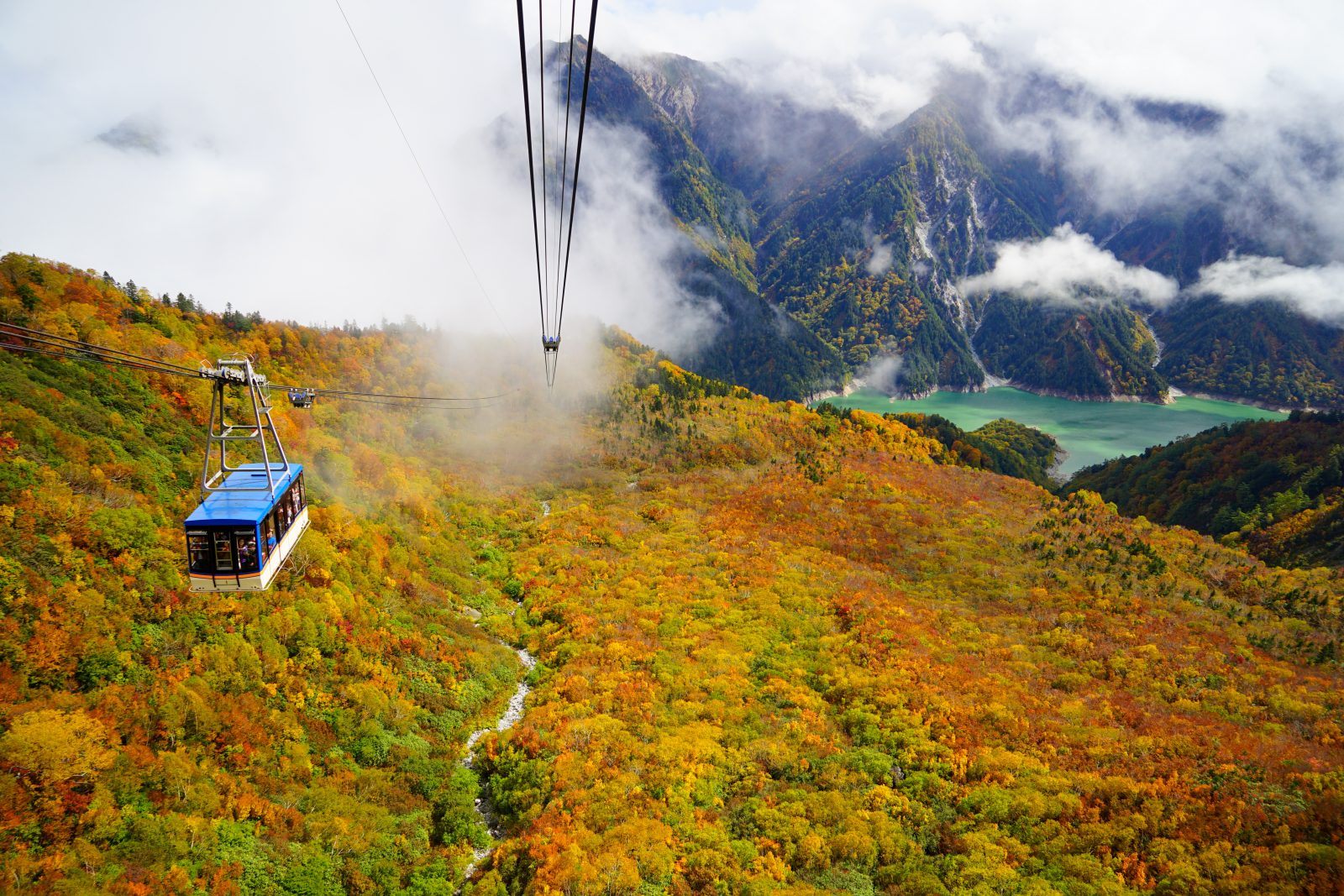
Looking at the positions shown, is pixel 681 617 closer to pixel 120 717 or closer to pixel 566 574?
pixel 566 574

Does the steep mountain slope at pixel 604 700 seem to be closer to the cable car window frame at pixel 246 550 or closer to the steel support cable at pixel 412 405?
the cable car window frame at pixel 246 550

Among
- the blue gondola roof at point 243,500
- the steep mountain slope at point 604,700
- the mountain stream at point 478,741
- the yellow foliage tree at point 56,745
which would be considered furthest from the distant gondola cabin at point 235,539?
the mountain stream at point 478,741

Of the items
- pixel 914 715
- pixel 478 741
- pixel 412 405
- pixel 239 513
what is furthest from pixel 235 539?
pixel 412 405

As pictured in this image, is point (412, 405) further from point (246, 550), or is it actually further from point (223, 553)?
point (246, 550)

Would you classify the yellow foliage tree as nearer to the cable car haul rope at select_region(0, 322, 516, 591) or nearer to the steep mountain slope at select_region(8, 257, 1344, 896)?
the steep mountain slope at select_region(8, 257, 1344, 896)

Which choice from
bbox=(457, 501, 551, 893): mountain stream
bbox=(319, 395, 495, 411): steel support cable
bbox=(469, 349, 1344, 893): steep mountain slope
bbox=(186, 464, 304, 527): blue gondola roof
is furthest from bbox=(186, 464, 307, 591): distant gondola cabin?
bbox=(319, 395, 495, 411): steel support cable

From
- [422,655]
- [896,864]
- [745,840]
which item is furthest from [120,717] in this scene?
[896,864]

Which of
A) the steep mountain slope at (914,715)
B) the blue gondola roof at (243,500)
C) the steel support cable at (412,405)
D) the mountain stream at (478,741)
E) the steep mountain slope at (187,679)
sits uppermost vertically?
the steel support cable at (412,405)

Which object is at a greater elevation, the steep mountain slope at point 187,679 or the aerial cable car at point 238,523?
the aerial cable car at point 238,523
